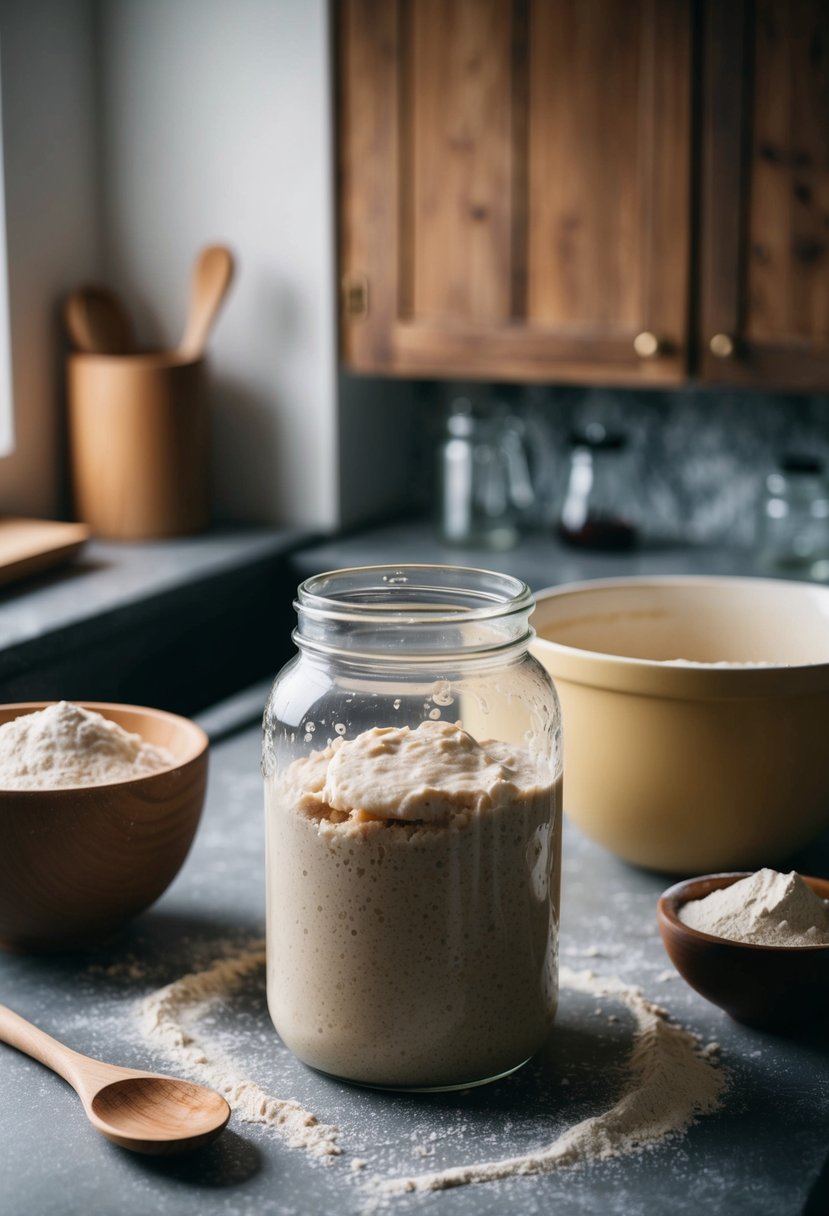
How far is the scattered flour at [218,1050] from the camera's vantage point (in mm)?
745

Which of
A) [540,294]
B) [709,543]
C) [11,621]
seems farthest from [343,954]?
[709,543]

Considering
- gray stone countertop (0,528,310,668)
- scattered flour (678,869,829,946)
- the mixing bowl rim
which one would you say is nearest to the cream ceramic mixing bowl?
the mixing bowl rim

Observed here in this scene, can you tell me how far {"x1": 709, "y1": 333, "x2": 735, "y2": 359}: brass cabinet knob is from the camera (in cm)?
182

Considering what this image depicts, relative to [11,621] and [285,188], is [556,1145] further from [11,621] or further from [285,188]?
[285,188]

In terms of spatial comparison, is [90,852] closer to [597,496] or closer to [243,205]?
[597,496]

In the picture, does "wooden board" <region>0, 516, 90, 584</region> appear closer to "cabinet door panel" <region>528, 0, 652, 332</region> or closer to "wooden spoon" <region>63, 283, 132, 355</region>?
"wooden spoon" <region>63, 283, 132, 355</region>

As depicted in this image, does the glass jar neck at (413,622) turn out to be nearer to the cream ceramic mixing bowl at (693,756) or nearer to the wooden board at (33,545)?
the cream ceramic mixing bowl at (693,756)

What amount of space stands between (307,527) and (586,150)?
689mm

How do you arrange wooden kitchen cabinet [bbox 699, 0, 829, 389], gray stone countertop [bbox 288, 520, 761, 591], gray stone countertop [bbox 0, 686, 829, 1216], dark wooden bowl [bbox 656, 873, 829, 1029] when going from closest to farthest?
gray stone countertop [bbox 0, 686, 829, 1216]
dark wooden bowl [bbox 656, 873, 829, 1029]
wooden kitchen cabinet [bbox 699, 0, 829, 389]
gray stone countertop [bbox 288, 520, 761, 591]

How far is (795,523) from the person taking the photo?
1954mm

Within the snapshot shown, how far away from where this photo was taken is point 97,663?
1.68m

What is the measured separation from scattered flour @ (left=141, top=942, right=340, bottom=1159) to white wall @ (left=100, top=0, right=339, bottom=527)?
128 centimetres

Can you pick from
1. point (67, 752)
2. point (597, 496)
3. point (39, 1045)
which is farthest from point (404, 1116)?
point (597, 496)

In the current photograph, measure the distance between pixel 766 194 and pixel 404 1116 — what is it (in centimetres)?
136
